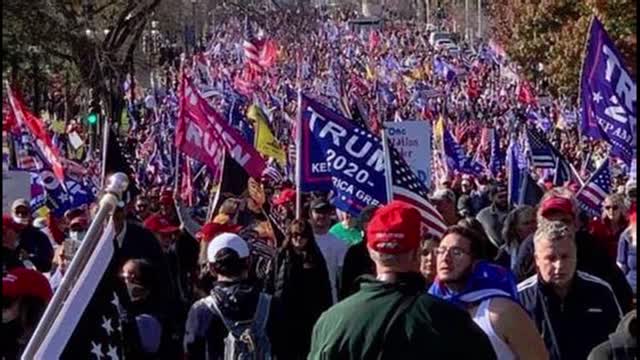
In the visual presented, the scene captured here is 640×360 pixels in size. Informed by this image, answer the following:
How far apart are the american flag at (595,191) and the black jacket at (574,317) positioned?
6885 millimetres

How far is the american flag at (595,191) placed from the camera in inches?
547

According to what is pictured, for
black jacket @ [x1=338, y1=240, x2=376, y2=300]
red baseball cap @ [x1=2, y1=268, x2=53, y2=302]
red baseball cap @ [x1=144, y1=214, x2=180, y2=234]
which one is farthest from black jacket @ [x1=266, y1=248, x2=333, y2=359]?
red baseball cap @ [x1=2, y1=268, x2=53, y2=302]

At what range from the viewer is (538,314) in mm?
6930

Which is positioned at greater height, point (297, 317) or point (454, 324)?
point (454, 324)

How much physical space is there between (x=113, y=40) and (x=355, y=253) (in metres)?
28.2

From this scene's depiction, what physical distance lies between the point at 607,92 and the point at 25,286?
6.88 meters

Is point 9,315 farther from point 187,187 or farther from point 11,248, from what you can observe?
point 187,187

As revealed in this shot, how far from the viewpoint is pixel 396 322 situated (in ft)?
16.7

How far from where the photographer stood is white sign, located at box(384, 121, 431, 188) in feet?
54.5

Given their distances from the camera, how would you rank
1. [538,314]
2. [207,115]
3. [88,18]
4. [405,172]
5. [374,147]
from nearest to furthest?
[538,314], [405,172], [374,147], [207,115], [88,18]

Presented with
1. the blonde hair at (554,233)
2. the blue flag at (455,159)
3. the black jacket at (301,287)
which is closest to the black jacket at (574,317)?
the blonde hair at (554,233)

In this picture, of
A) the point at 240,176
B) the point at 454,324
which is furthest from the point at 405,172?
the point at 454,324

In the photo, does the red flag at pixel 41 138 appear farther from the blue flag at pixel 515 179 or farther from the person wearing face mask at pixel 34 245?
the blue flag at pixel 515 179

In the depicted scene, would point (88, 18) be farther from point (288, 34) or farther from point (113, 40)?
point (288, 34)
